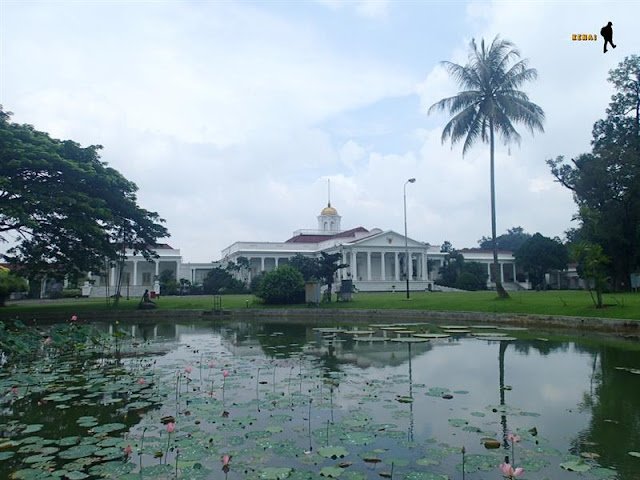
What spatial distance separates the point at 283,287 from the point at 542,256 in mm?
33061

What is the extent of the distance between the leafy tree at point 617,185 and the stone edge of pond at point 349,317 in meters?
14.5

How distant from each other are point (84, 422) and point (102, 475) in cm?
204

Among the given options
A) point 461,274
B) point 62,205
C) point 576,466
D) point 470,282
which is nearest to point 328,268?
point 62,205

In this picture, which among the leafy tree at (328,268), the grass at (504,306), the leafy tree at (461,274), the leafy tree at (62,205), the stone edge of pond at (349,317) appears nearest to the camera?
the stone edge of pond at (349,317)

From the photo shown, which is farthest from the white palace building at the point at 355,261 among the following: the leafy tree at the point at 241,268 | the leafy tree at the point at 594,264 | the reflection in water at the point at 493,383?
the reflection in water at the point at 493,383

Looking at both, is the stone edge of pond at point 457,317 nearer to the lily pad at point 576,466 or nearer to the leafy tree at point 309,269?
the leafy tree at point 309,269

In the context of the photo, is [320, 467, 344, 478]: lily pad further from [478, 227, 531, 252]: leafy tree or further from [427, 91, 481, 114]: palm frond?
[478, 227, 531, 252]: leafy tree

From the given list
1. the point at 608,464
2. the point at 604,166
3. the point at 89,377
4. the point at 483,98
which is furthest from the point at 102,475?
the point at 604,166

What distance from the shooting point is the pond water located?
4.94 meters

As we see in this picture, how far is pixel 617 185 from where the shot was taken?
1313 inches

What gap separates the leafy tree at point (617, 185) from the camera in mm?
32406

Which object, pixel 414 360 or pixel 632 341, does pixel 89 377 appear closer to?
pixel 414 360

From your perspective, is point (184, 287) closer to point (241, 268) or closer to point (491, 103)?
point (241, 268)

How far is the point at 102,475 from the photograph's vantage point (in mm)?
4680
